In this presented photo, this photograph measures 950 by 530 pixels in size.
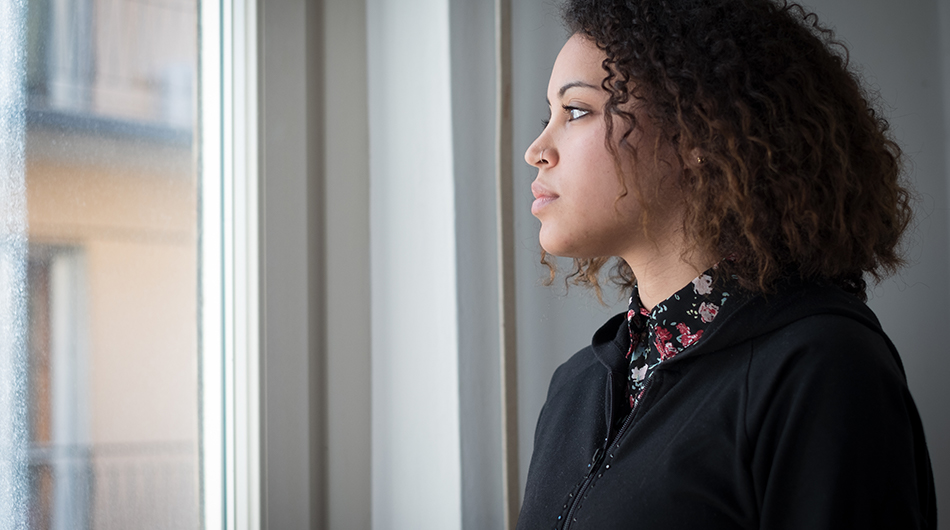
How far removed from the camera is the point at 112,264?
1.05 metres

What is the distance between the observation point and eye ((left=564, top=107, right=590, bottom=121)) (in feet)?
2.83

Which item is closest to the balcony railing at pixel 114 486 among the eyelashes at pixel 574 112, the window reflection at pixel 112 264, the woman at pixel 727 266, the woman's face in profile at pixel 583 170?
the window reflection at pixel 112 264

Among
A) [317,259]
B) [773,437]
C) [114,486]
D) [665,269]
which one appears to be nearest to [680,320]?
[665,269]

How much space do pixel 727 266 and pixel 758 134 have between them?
157 mm

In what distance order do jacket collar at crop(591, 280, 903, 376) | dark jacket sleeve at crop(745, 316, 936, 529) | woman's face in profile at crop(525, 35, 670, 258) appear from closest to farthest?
1. dark jacket sleeve at crop(745, 316, 936, 529)
2. jacket collar at crop(591, 280, 903, 376)
3. woman's face in profile at crop(525, 35, 670, 258)

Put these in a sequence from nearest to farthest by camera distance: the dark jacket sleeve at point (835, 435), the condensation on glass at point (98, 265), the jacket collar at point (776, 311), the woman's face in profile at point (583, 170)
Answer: the dark jacket sleeve at point (835, 435), the jacket collar at point (776, 311), the woman's face in profile at point (583, 170), the condensation on glass at point (98, 265)

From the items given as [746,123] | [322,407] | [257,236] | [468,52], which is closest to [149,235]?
[257,236]

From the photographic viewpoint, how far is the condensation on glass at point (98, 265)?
93 cm

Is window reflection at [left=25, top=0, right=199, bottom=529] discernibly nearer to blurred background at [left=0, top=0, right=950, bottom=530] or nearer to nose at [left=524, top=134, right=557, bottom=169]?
blurred background at [left=0, top=0, right=950, bottom=530]

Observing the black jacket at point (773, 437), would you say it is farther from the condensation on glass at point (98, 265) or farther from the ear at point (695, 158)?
the condensation on glass at point (98, 265)

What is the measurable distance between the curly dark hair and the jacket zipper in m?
0.18

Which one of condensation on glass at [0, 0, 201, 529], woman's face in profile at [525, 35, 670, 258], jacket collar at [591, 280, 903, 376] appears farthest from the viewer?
condensation on glass at [0, 0, 201, 529]

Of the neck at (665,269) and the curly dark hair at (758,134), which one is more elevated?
the curly dark hair at (758,134)

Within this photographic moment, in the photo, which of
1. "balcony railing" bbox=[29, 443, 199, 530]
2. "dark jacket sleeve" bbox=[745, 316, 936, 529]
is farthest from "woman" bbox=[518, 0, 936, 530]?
"balcony railing" bbox=[29, 443, 199, 530]
